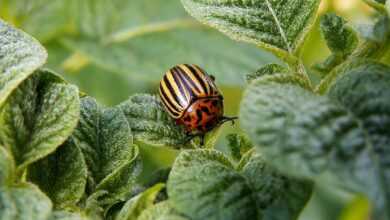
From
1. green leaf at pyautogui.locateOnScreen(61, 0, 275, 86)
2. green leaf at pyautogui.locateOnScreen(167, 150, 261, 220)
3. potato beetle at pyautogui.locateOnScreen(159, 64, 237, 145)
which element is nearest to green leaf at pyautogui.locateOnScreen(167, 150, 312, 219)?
green leaf at pyautogui.locateOnScreen(167, 150, 261, 220)

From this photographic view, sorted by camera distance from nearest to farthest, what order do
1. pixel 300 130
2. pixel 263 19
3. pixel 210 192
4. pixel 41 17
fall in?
pixel 300 130 < pixel 210 192 < pixel 263 19 < pixel 41 17

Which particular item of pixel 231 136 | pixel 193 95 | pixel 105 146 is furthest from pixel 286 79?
pixel 193 95

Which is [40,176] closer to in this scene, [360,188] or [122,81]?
[360,188]

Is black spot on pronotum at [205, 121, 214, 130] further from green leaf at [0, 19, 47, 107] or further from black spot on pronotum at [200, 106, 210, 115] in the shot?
green leaf at [0, 19, 47, 107]

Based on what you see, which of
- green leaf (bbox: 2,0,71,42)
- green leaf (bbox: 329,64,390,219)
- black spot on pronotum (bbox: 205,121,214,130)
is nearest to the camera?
green leaf (bbox: 329,64,390,219)

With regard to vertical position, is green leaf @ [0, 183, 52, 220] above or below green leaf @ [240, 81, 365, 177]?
below

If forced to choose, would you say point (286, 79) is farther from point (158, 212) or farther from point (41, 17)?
point (41, 17)
